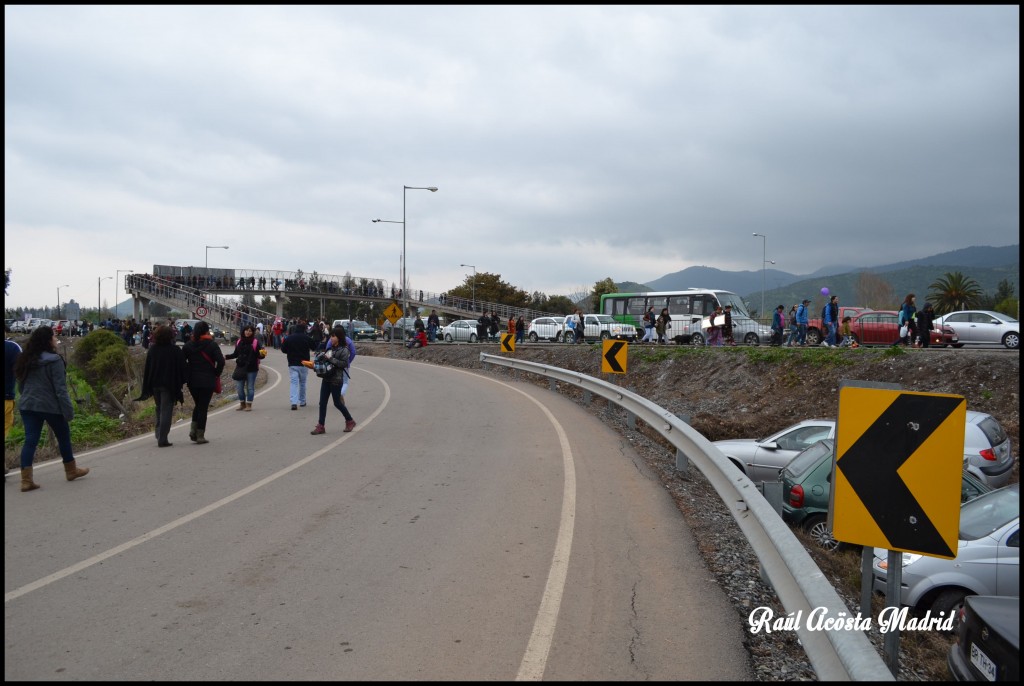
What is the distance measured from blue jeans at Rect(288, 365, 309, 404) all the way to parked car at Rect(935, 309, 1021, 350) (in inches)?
838

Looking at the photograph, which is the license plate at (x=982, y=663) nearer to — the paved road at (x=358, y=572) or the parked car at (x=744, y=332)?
the paved road at (x=358, y=572)

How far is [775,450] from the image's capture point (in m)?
11.6

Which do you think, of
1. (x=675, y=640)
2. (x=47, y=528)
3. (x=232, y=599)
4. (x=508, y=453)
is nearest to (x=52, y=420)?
(x=47, y=528)

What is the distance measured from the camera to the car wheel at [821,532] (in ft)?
28.6

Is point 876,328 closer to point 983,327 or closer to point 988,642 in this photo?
point 983,327

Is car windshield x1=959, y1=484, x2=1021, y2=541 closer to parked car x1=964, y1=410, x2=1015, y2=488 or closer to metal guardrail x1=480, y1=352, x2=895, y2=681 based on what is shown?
metal guardrail x1=480, y1=352, x2=895, y2=681

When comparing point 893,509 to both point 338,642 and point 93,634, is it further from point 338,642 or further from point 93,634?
point 93,634

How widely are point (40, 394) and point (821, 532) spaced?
9.49m

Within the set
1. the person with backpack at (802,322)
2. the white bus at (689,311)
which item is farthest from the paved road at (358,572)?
the white bus at (689,311)

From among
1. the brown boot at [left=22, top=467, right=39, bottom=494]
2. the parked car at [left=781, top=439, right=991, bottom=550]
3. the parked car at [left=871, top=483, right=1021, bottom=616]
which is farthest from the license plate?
the brown boot at [left=22, top=467, right=39, bottom=494]

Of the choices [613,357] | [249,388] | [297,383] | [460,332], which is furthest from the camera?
[460,332]

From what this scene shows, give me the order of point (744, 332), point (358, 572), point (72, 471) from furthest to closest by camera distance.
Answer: point (744, 332), point (72, 471), point (358, 572)

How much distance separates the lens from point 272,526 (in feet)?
22.2

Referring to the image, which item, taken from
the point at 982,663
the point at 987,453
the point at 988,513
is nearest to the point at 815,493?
the point at 988,513
